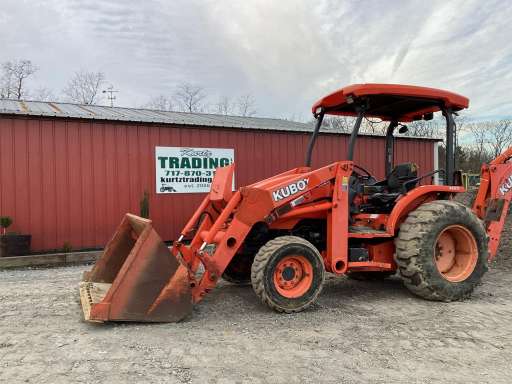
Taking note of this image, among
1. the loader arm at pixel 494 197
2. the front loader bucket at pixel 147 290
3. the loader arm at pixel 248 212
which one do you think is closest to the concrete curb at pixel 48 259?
the loader arm at pixel 248 212

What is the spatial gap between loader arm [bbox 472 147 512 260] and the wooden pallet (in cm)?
533

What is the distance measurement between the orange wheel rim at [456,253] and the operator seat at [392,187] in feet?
2.55

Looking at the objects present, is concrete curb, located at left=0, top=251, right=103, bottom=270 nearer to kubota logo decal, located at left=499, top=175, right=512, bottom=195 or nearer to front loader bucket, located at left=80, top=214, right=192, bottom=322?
front loader bucket, located at left=80, top=214, right=192, bottom=322

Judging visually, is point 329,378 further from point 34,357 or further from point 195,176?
point 195,176

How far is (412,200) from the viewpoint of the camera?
5805 millimetres

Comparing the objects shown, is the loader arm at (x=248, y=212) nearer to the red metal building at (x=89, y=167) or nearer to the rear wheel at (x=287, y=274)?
the rear wheel at (x=287, y=274)

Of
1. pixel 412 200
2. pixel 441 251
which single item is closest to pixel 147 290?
pixel 412 200

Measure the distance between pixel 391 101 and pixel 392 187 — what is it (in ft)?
3.83

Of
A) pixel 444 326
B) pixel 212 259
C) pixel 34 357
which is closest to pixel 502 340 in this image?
pixel 444 326

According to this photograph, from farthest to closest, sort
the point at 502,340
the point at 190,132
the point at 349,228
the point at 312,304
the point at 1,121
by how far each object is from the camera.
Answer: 1. the point at 190,132
2. the point at 1,121
3. the point at 349,228
4. the point at 312,304
5. the point at 502,340

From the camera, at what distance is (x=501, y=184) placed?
6.81m

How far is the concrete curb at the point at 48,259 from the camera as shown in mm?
8594

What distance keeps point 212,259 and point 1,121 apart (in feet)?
21.4

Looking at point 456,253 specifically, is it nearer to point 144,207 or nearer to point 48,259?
point 144,207
